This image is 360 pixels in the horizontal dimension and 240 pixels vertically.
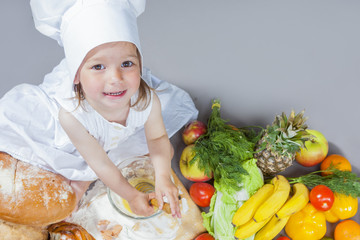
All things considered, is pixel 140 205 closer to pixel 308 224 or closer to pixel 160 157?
pixel 160 157

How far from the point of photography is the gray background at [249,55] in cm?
128

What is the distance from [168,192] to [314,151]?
0.52 meters

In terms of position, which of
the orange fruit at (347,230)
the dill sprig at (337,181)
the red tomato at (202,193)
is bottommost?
the orange fruit at (347,230)

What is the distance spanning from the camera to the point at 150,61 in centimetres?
134

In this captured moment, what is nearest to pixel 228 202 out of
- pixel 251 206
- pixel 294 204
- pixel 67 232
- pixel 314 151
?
pixel 251 206

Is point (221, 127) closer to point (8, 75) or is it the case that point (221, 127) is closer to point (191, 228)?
point (191, 228)

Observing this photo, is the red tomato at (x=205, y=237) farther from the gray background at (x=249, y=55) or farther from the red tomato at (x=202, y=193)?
the gray background at (x=249, y=55)

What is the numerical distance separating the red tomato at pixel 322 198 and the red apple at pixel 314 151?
13cm

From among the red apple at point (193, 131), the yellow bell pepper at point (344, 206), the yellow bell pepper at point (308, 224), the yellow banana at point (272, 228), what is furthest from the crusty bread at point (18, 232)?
the yellow bell pepper at point (344, 206)

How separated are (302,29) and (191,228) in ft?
3.13

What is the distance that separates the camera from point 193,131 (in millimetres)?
1128

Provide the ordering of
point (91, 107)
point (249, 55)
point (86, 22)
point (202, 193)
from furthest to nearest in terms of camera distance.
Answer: point (249, 55) → point (202, 193) → point (91, 107) → point (86, 22)

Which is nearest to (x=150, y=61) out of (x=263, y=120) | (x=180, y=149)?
(x=180, y=149)

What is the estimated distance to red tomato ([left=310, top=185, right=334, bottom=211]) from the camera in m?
0.98
